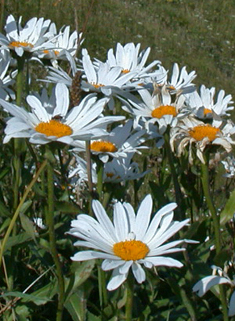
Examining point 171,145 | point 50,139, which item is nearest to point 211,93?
point 171,145

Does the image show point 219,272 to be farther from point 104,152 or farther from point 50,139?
point 50,139

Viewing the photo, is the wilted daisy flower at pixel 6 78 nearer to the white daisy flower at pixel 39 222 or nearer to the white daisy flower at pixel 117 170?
the white daisy flower at pixel 117 170

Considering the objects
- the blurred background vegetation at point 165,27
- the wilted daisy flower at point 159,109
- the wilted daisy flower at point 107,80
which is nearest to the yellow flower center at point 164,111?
the wilted daisy flower at point 159,109

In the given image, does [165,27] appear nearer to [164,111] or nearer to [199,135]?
[164,111]

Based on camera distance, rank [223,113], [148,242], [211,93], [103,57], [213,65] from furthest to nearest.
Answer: [213,65]
[103,57]
[211,93]
[223,113]
[148,242]

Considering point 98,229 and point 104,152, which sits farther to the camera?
point 104,152

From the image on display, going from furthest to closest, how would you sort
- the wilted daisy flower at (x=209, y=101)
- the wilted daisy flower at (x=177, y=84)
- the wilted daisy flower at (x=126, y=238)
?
the wilted daisy flower at (x=209, y=101), the wilted daisy flower at (x=177, y=84), the wilted daisy flower at (x=126, y=238)
